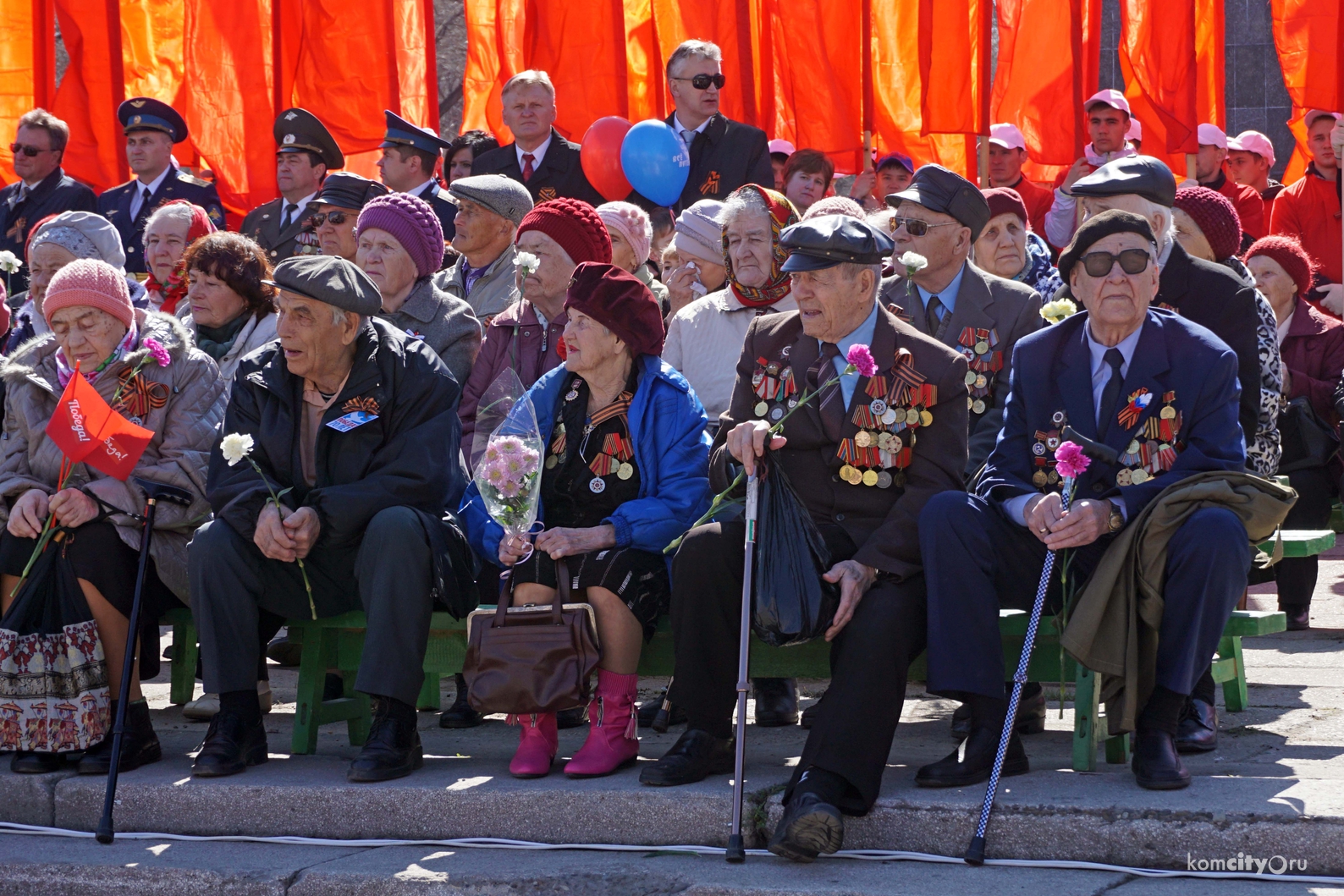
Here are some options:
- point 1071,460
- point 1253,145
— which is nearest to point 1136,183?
point 1071,460

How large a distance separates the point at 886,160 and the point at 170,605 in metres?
6.03

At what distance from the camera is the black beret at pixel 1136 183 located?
5055 mm

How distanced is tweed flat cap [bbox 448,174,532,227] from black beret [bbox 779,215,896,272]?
235 cm

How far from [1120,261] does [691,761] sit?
1.85 metres

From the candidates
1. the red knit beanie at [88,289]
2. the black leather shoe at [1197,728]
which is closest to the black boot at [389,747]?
the red knit beanie at [88,289]

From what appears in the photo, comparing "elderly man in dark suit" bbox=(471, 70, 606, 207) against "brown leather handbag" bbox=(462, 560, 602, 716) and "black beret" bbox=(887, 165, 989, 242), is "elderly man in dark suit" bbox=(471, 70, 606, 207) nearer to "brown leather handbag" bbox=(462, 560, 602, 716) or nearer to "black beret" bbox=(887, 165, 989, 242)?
"black beret" bbox=(887, 165, 989, 242)

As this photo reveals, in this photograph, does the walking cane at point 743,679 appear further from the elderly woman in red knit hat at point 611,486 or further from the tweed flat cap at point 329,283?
the tweed flat cap at point 329,283

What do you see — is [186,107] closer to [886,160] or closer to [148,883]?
[886,160]

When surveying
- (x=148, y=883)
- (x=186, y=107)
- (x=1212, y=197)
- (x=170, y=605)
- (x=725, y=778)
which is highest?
(x=186, y=107)

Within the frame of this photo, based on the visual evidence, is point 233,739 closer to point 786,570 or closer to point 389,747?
point 389,747

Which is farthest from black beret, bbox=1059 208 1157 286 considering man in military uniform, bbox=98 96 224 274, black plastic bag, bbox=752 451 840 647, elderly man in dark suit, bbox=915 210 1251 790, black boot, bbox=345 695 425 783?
man in military uniform, bbox=98 96 224 274

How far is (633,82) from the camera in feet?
34.4

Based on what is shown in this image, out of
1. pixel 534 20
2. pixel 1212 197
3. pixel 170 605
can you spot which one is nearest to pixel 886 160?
pixel 534 20

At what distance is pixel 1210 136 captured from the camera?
9.43 meters
